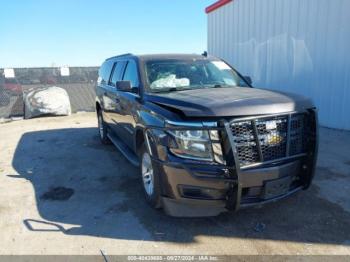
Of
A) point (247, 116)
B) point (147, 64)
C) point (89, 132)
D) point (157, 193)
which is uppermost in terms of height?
point (147, 64)

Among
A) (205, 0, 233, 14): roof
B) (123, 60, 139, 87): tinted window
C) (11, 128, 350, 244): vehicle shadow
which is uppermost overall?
(205, 0, 233, 14): roof

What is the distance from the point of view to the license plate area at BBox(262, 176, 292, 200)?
335 cm

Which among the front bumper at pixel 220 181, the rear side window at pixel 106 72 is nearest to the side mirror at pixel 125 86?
the front bumper at pixel 220 181

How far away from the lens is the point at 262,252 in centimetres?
316

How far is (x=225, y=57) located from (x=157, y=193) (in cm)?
1055

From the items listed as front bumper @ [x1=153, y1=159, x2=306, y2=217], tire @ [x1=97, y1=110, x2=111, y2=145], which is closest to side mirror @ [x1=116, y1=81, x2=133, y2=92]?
front bumper @ [x1=153, y1=159, x2=306, y2=217]

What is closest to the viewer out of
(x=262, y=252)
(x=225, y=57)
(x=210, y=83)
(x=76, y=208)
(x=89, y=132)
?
(x=262, y=252)

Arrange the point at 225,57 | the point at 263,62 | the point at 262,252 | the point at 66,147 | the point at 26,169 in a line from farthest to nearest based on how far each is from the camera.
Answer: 1. the point at 225,57
2. the point at 263,62
3. the point at 66,147
4. the point at 26,169
5. the point at 262,252

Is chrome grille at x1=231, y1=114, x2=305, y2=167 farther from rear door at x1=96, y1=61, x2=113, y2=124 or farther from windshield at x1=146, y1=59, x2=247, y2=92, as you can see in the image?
rear door at x1=96, y1=61, x2=113, y2=124

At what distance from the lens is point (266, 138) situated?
3.38 m

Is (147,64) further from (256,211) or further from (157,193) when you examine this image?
(256,211)

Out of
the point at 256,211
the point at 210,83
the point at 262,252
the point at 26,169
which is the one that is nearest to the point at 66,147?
the point at 26,169

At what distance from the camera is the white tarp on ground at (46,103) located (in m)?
12.2

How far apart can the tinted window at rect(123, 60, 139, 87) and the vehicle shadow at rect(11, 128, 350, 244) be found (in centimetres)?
154
